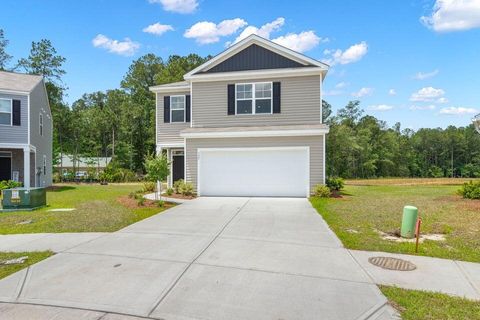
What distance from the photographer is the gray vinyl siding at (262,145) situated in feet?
48.1

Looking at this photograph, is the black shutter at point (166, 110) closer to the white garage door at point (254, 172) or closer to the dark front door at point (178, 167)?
the dark front door at point (178, 167)

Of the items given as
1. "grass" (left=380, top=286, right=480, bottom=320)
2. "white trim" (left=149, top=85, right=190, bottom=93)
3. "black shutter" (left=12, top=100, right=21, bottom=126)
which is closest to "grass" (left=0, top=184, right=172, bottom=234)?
"grass" (left=380, top=286, right=480, bottom=320)

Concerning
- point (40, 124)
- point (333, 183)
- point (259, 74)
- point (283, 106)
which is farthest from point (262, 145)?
point (40, 124)

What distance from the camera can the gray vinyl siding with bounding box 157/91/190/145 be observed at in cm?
1744

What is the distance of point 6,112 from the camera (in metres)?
18.1

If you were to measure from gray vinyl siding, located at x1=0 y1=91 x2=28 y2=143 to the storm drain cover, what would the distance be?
20410mm

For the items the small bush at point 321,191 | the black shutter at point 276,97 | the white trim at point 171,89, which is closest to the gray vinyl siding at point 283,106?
the black shutter at point 276,97

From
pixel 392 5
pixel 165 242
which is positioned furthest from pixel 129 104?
pixel 165 242

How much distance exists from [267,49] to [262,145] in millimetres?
5251

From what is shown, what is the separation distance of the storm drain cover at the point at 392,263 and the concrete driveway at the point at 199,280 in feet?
1.59

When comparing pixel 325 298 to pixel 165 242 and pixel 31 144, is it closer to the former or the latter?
pixel 165 242

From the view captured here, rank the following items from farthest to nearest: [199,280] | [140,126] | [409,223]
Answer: [140,126] < [409,223] < [199,280]

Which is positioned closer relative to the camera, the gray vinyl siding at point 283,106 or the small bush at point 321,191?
the small bush at point 321,191

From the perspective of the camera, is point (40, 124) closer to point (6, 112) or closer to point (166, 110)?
point (6, 112)
